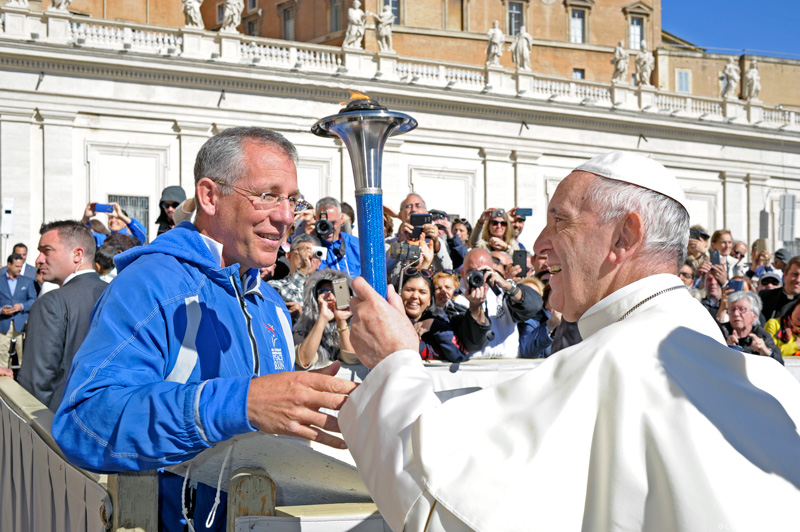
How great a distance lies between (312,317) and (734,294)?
4.14 metres

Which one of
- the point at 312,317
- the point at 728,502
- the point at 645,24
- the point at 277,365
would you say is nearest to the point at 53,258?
the point at 312,317

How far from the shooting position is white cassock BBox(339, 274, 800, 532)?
199 cm

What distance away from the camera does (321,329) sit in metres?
6.34

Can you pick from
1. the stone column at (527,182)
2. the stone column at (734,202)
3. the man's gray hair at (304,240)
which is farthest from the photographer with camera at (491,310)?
the stone column at (734,202)

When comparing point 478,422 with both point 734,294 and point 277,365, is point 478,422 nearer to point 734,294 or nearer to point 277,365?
point 277,365

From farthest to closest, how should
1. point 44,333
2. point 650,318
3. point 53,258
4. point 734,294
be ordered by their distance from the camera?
1. point 734,294
2. point 53,258
3. point 44,333
4. point 650,318

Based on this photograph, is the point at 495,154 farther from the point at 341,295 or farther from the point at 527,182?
the point at 341,295

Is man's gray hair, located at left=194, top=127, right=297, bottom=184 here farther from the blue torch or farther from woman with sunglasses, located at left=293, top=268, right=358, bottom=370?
woman with sunglasses, located at left=293, top=268, right=358, bottom=370

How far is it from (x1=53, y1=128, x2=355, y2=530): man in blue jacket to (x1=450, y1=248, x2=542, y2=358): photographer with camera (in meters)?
3.56

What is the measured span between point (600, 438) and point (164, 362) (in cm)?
131

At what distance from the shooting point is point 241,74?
26.6 meters

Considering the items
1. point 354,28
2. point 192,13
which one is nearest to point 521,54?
point 354,28

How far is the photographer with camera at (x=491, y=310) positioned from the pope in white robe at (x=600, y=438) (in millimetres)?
4509

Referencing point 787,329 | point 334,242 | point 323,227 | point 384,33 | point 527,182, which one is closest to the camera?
point 323,227
